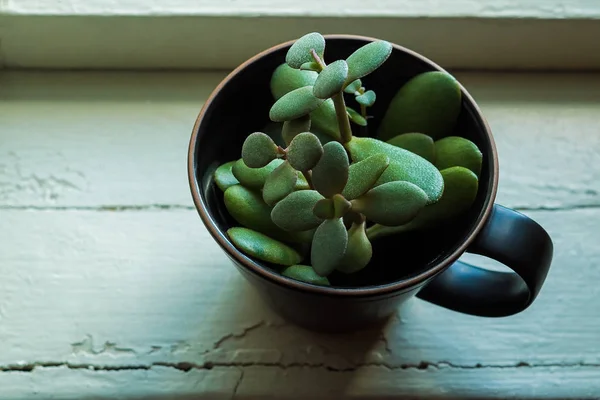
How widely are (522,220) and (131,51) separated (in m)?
0.42

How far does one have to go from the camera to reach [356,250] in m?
0.39

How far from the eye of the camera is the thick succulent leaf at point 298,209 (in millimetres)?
370

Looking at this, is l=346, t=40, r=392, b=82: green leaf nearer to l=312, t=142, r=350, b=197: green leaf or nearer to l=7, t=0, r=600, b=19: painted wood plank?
l=312, t=142, r=350, b=197: green leaf

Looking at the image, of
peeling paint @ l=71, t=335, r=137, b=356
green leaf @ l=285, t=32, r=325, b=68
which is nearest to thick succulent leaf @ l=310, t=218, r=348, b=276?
green leaf @ l=285, t=32, r=325, b=68

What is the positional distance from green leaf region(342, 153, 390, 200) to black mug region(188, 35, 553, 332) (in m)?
0.06

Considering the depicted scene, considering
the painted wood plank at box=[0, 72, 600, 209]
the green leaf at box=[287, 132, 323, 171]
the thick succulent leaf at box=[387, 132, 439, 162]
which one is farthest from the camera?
the painted wood plank at box=[0, 72, 600, 209]

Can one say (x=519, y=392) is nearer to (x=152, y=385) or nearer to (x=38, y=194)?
(x=152, y=385)

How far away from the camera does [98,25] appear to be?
2.05 ft

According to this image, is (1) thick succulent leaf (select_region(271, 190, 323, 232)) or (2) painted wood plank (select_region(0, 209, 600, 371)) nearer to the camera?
(1) thick succulent leaf (select_region(271, 190, 323, 232))

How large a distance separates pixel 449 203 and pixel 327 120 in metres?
0.10

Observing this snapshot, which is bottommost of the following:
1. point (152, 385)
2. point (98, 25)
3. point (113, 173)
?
point (152, 385)

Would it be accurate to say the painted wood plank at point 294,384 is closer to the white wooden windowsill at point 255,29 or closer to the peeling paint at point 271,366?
the peeling paint at point 271,366

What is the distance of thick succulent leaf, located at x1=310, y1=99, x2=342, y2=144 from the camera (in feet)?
1.43

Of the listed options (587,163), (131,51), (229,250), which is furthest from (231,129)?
(587,163)
